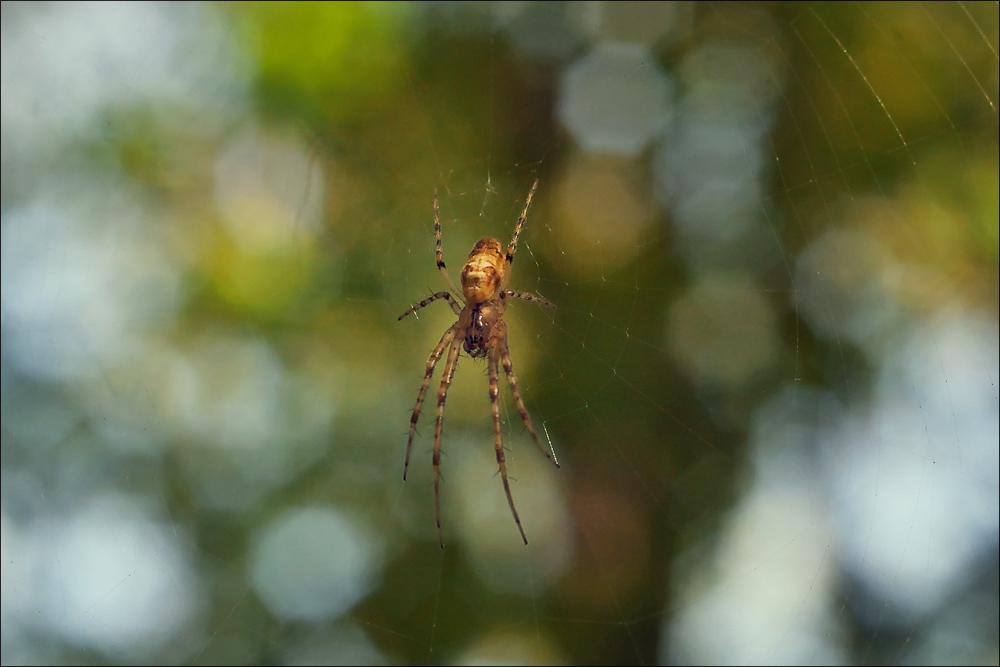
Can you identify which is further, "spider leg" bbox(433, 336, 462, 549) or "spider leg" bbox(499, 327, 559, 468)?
"spider leg" bbox(433, 336, 462, 549)

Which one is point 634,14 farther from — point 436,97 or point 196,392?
point 196,392

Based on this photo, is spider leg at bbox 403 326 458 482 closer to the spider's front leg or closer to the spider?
the spider

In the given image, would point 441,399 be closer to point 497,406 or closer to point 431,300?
point 497,406

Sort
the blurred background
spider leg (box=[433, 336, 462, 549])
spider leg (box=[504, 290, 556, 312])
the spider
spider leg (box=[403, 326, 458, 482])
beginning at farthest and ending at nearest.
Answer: the blurred background → spider leg (box=[403, 326, 458, 482]) → spider leg (box=[433, 336, 462, 549]) → the spider → spider leg (box=[504, 290, 556, 312])

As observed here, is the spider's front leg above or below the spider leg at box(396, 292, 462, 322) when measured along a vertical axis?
below

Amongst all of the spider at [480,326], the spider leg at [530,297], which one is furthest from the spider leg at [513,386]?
the spider leg at [530,297]

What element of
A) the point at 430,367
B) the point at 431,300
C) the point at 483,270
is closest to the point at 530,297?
the point at 483,270

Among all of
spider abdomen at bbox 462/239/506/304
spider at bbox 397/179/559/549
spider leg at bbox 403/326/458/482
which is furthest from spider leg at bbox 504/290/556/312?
spider leg at bbox 403/326/458/482

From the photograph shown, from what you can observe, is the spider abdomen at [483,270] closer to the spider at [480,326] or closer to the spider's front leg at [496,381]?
the spider at [480,326]

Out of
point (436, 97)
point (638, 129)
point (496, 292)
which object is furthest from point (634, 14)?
point (496, 292)
